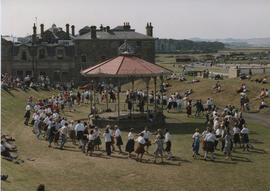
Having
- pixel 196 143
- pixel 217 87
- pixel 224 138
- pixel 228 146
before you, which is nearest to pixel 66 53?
pixel 217 87

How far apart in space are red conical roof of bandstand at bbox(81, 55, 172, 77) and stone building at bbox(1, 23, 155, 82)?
3385cm

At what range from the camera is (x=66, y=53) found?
66.3m

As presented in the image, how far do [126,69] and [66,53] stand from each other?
37.3 meters

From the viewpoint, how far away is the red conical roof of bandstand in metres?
30.4

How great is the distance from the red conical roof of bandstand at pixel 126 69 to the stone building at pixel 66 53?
33.9m

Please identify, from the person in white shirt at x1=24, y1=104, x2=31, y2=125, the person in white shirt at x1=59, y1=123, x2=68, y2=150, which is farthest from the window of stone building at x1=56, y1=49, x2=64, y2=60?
the person in white shirt at x1=59, y1=123, x2=68, y2=150

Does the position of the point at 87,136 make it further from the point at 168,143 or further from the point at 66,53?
the point at 66,53

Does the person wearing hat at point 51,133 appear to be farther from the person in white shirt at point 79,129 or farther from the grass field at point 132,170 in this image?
the person in white shirt at point 79,129

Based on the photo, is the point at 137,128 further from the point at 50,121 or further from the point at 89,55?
the point at 89,55

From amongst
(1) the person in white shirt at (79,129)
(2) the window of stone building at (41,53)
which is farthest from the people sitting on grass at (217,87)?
(2) the window of stone building at (41,53)

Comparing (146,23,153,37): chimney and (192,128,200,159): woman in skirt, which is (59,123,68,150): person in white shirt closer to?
A: (192,128,200,159): woman in skirt

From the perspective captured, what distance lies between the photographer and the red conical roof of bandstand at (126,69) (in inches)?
1196

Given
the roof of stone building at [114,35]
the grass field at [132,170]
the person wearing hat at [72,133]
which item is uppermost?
the roof of stone building at [114,35]

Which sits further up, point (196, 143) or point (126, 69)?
point (126, 69)
